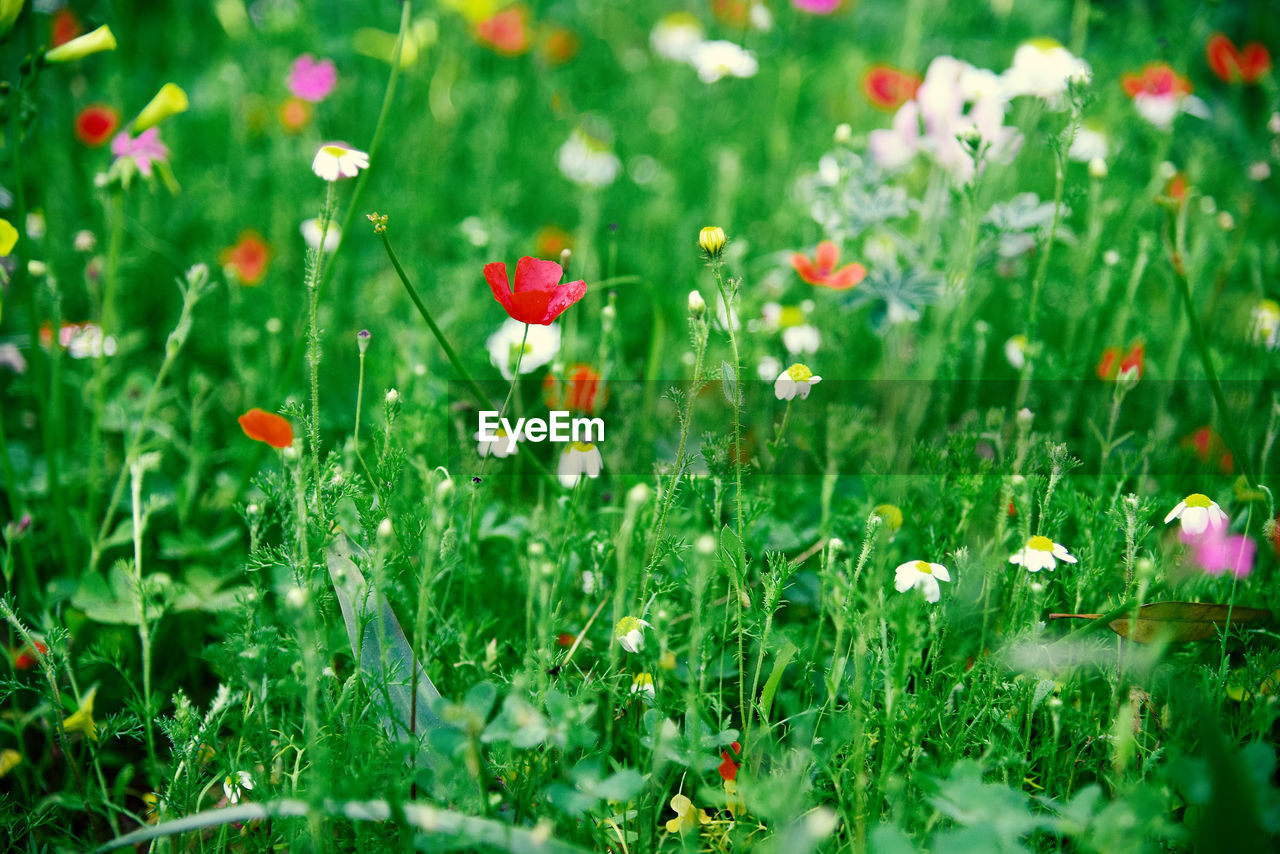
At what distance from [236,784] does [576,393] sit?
30.5 inches

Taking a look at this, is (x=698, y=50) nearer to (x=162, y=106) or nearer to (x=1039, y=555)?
(x=162, y=106)

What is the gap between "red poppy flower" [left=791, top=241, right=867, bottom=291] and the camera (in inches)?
58.8

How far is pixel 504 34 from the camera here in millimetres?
3012

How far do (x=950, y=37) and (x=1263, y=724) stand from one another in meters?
3.47

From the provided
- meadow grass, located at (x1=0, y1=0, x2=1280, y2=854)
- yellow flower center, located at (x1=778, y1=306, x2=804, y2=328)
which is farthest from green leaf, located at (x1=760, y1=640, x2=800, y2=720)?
yellow flower center, located at (x1=778, y1=306, x2=804, y2=328)

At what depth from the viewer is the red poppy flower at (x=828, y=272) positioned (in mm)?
1493

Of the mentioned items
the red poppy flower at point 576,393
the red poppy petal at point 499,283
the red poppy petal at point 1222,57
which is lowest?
the red poppy flower at point 576,393

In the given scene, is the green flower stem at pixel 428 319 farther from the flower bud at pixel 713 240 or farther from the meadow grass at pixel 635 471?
the flower bud at pixel 713 240

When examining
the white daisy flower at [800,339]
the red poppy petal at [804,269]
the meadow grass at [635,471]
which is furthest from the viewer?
the white daisy flower at [800,339]

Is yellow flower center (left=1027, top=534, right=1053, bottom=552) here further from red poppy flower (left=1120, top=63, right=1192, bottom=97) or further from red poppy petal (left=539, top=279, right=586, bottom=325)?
red poppy flower (left=1120, top=63, right=1192, bottom=97)

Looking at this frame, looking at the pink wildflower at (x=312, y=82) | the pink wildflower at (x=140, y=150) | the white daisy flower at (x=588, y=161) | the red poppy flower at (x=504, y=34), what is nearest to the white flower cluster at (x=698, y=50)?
the white daisy flower at (x=588, y=161)

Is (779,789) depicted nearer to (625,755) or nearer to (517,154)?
(625,755)

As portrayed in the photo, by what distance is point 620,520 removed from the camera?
142 centimetres

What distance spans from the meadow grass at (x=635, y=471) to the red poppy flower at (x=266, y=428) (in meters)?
0.08
